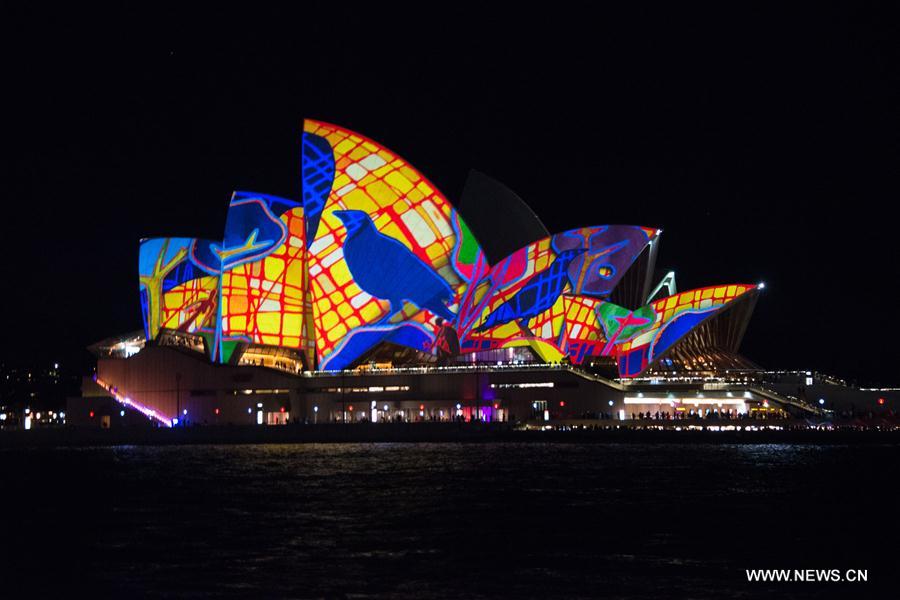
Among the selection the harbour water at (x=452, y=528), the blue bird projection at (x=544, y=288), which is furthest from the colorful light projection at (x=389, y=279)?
the harbour water at (x=452, y=528)

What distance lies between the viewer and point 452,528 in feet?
70.1

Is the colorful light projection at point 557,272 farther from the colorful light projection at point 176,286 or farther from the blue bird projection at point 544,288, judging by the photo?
the colorful light projection at point 176,286

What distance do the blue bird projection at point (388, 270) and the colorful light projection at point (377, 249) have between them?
5cm

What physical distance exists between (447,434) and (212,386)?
48.5ft

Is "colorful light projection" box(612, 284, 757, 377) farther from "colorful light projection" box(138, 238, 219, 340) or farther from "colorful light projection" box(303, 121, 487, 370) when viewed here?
"colorful light projection" box(138, 238, 219, 340)

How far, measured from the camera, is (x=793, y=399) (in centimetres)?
5688

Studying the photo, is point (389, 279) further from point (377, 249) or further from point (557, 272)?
point (557, 272)

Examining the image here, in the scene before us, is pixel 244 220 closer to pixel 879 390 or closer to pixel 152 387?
pixel 152 387

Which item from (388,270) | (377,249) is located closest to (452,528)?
(377,249)

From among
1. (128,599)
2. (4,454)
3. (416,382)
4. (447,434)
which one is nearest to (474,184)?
(416,382)

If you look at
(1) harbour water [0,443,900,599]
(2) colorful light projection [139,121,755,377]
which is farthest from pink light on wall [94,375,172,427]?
(1) harbour water [0,443,900,599]

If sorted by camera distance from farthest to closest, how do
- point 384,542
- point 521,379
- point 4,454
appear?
point 521,379 < point 4,454 < point 384,542

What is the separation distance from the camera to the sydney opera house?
5825 centimetres

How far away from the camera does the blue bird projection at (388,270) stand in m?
58.8
